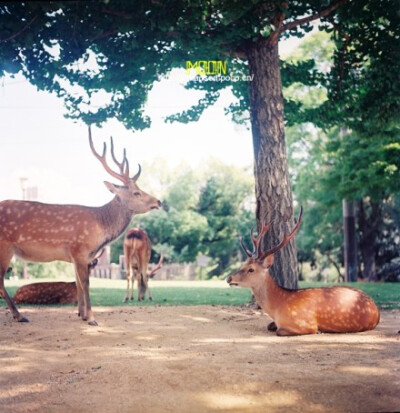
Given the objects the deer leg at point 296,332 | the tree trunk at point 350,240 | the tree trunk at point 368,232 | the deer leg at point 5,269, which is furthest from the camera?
the tree trunk at point 368,232

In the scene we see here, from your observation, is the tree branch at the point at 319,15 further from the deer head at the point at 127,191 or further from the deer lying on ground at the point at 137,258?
the deer lying on ground at the point at 137,258

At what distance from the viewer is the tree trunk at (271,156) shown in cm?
764

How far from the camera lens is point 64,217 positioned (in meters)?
6.79

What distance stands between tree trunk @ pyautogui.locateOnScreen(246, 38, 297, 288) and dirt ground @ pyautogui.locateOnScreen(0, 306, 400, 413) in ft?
4.97

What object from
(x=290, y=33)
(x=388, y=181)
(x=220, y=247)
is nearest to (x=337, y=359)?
(x=290, y=33)

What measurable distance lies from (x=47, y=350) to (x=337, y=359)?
260cm

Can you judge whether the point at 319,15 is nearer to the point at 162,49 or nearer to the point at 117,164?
the point at 162,49

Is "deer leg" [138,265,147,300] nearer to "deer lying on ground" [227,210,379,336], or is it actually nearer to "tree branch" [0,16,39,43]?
"deer lying on ground" [227,210,379,336]

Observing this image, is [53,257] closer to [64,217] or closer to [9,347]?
[64,217]

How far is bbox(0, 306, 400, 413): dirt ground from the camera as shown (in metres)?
3.22

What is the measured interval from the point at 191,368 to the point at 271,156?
14.6 feet

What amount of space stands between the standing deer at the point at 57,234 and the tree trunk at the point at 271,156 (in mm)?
2198

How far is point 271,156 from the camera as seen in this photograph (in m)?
7.86

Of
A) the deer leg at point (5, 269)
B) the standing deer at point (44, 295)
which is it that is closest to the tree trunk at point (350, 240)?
the standing deer at point (44, 295)
